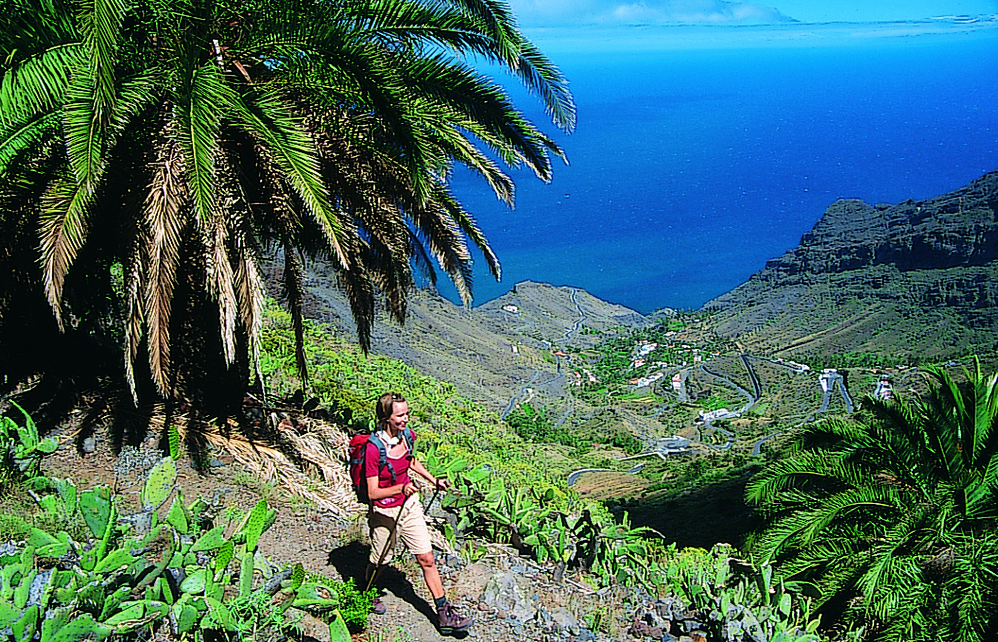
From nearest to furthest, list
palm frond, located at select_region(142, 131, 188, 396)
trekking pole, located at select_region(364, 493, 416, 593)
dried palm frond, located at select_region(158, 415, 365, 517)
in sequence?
trekking pole, located at select_region(364, 493, 416, 593) < palm frond, located at select_region(142, 131, 188, 396) < dried palm frond, located at select_region(158, 415, 365, 517)

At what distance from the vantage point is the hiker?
4168 mm

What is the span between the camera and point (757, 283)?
9256 cm

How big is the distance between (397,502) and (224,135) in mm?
3170

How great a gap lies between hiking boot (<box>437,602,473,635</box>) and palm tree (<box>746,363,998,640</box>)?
4385 millimetres

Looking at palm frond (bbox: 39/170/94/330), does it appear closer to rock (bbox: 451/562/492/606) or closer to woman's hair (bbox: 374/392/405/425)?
woman's hair (bbox: 374/392/405/425)

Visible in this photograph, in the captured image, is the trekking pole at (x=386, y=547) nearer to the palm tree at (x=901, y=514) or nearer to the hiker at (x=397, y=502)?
the hiker at (x=397, y=502)

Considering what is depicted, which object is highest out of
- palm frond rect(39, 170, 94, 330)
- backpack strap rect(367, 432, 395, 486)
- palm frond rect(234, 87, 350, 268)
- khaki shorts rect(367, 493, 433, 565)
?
palm frond rect(234, 87, 350, 268)

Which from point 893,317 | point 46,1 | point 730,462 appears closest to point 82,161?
point 46,1

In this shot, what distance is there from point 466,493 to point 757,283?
91.9 metres

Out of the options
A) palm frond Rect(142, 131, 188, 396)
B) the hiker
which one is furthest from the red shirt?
palm frond Rect(142, 131, 188, 396)

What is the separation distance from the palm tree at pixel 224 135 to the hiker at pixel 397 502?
1.63 meters

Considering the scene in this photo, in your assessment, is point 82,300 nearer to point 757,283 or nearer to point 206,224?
point 206,224

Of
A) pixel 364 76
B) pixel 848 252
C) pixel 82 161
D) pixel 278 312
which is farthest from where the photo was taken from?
pixel 848 252

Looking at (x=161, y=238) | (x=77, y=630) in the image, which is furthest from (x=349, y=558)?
(x=161, y=238)
